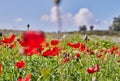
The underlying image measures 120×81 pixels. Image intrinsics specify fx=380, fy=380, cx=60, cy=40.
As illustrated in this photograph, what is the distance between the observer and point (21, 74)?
168 inches

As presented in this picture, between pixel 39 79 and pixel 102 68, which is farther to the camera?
pixel 102 68

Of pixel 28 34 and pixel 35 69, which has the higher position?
pixel 28 34

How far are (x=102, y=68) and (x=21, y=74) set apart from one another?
149cm

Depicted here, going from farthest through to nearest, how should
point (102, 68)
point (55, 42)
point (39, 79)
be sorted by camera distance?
point (102, 68) < point (55, 42) < point (39, 79)

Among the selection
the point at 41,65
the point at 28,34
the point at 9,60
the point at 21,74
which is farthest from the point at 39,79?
the point at 28,34

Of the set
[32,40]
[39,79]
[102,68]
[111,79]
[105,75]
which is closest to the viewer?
[32,40]

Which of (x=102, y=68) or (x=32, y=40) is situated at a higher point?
(x=32, y=40)

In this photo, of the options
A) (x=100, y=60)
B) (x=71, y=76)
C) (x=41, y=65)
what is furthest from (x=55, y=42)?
(x=100, y=60)

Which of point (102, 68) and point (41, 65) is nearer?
point (41, 65)

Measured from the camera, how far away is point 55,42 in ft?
13.9

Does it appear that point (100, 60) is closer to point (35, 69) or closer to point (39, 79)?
point (35, 69)

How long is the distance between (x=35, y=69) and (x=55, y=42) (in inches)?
22.4

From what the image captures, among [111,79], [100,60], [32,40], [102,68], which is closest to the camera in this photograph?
[32,40]

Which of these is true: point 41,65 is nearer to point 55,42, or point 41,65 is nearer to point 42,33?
point 55,42
